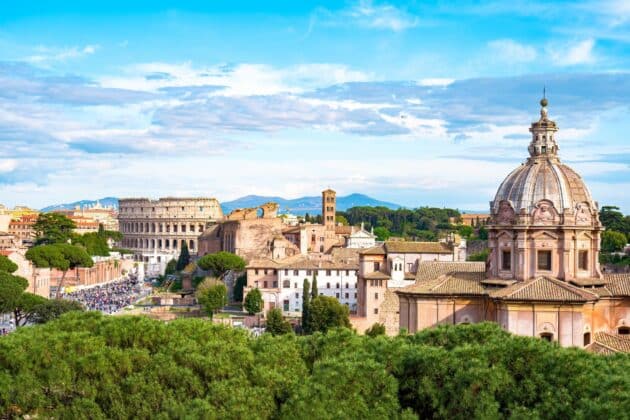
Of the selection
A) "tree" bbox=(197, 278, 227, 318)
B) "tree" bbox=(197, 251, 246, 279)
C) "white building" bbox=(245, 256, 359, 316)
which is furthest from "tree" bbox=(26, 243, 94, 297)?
"white building" bbox=(245, 256, 359, 316)

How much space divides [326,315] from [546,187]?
25.6 meters

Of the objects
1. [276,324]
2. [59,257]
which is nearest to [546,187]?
[276,324]

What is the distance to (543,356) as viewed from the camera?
1914cm

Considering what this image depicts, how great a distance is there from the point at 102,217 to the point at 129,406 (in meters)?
184

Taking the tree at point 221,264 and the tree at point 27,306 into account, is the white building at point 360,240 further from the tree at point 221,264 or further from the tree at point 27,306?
the tree at point 27,306

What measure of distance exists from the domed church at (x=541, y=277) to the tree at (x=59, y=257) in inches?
1895

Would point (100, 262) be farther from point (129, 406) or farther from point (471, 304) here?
point (129, 406)

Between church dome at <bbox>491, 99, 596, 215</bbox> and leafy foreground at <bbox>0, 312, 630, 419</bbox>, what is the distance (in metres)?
8.04

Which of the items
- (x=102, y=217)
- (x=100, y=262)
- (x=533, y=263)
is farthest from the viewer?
(x=102, y=217)

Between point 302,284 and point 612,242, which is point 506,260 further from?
point 612,242

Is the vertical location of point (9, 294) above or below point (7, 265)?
below

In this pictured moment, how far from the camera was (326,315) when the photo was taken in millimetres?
53656

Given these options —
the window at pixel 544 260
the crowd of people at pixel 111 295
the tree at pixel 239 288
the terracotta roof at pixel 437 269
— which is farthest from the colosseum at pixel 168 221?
the window at pixel 544 260

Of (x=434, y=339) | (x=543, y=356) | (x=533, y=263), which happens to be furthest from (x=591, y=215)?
(x=543, y=356)
